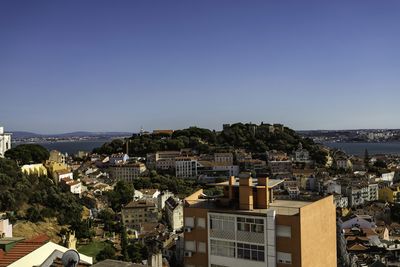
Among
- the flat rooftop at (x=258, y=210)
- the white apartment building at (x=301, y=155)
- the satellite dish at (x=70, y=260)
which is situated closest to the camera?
the satellite dish at (x=70, y=260)

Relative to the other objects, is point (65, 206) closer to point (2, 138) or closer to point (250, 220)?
point (2, 138)

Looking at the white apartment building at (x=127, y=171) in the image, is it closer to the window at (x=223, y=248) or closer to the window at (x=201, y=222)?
the window at (x=201, y=222)

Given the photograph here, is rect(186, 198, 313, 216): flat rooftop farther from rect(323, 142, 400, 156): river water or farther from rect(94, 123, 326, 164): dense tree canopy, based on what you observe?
rect(323, 142, 400, 156): river water

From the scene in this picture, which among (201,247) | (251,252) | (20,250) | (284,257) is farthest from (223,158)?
(20,250)

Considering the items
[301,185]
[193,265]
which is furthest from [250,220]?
[301,185]

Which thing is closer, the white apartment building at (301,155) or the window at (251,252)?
the window at (251,252)

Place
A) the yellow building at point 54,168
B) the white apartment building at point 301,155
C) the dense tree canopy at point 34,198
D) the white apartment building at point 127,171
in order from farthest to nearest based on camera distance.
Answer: the white apartment building at point 301,155 < the white apartment building at point 127,171 < the yellow building at point 54,168 < the dense tree canopy at point 34,198

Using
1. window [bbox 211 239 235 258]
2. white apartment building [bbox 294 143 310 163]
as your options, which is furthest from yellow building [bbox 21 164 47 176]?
white apartment building [bbox 294 143 310 163]

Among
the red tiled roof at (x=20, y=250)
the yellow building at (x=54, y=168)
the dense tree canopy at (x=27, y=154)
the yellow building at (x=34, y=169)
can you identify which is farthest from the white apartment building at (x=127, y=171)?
the red tiled roof at (x=20, y=250)
